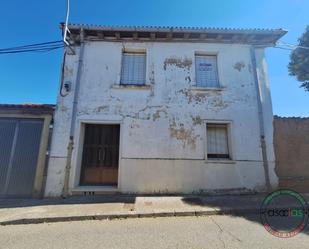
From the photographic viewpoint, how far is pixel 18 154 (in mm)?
6480

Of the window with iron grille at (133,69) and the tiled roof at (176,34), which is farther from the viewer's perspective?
the window with iron grille at (133,69)

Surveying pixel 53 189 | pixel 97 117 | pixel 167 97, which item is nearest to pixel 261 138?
pixel 167 97

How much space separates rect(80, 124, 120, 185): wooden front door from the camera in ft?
23.2

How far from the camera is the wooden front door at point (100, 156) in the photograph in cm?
706

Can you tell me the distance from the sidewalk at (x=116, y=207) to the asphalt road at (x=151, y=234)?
0.20 meters

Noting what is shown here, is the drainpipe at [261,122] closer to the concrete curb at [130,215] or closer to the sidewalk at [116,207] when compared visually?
the sidewalk at [116,207]

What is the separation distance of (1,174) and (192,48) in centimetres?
855

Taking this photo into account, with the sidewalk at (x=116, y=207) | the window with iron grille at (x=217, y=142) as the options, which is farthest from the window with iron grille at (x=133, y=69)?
the sidewalk at (x=116, y=207)

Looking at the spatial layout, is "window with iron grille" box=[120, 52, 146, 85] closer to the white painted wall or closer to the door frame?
the white painted wall

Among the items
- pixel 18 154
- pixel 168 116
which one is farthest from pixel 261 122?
pixel 18 154

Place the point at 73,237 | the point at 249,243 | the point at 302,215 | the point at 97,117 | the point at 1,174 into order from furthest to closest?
1. the point at 97,117
2. the point at 1,174
3. the point at 302,215
4. the point at 73,237
5. the point at 249,243

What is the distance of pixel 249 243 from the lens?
124 inches

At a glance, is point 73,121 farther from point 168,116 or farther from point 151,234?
point 151,234

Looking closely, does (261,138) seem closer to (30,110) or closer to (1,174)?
(30,110)
